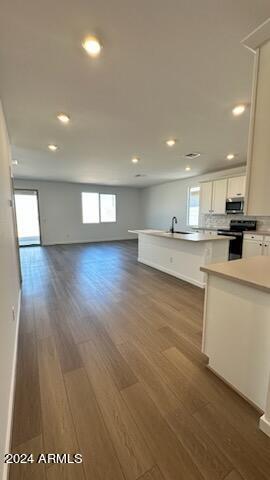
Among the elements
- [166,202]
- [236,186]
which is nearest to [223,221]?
[236,186]

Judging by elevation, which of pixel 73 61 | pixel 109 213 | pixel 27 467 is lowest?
pixel 27 467

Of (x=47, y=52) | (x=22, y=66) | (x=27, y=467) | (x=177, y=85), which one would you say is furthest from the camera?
(x=177, y=85)

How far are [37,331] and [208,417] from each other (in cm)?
193

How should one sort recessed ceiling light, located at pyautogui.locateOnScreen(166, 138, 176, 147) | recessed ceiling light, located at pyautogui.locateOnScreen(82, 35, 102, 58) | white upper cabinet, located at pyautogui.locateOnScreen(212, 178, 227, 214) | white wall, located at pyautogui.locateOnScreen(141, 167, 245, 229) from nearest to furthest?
recessed ceiling light, located at pyautogui.locateOnScreen(82, 35, 102, 58)
recessed ceiling light, located at pyautogui.locateOnScreen(166, 138, 176, 147)
white upper cabinet, located at pyautogui.locateOnScreen(212, 178, 227, 214)
white wall, located at pyautogui.locateOnScreen(141, 167, 245, 229)

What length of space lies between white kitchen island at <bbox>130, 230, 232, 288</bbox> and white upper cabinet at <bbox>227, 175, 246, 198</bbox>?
197 cm

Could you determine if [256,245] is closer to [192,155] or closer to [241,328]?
[192,155]

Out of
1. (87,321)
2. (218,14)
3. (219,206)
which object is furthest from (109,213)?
(218,14)

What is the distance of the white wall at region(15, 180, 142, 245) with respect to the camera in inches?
311

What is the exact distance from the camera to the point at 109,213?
9.48 meters

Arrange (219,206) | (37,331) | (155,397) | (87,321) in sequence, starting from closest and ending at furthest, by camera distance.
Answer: (155,397), (37,331), (87,321), (219,206)

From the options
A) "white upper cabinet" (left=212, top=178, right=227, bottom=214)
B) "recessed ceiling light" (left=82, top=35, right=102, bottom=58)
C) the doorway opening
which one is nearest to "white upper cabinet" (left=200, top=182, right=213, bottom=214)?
"white upper cabinet" (left=212, top=178, right=227, bottom=214)

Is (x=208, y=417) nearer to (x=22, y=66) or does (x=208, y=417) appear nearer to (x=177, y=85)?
(x=177, y=85)

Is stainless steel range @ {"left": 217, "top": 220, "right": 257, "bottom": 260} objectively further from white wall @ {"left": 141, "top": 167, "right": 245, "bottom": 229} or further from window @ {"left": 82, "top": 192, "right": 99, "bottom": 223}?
window @ {"left": 82, "top": 192, "right": 99, "bottom": 223}

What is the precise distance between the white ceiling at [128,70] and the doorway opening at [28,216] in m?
4.52
